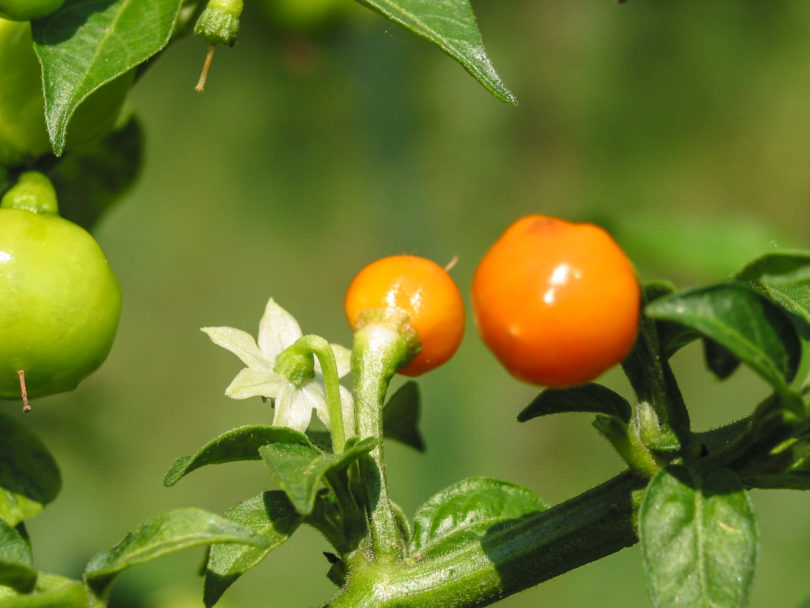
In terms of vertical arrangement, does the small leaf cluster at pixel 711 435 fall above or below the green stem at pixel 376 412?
above

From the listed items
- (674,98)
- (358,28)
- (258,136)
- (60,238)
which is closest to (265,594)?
(358,28)

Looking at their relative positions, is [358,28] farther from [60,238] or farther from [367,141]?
[60,238]

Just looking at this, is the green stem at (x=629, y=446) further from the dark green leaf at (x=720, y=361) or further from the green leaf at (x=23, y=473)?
the green leaf at (x=23, y=473)

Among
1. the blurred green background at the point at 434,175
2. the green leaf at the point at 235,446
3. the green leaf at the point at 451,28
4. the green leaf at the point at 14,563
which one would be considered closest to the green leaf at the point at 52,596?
the green leaf at the point at 14,563

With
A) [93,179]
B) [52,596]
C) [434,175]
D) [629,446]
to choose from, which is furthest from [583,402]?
[434,175]

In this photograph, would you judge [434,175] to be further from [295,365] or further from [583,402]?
[583,402]

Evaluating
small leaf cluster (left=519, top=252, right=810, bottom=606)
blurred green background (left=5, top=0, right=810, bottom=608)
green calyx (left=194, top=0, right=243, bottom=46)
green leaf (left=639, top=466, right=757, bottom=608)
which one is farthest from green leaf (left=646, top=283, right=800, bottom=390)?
blurred green background (left=5, top=0, right=810, bottom=608)

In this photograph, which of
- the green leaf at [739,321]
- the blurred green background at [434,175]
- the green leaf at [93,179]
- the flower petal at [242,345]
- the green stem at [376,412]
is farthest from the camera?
the blurred green background at [434,175]
